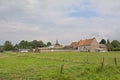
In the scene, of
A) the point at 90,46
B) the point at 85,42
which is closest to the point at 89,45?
the point at 90,46

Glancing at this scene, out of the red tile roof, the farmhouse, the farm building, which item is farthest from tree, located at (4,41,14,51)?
the farmhouse

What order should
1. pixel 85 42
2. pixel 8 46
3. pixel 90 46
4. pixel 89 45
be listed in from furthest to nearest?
pixel 8 46, pixel 85 42, pixel 89 45, pixel 90 46

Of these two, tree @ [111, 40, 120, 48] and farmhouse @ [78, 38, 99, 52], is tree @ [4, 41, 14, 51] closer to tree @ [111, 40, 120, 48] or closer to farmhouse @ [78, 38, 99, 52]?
farmhouse @ [78, 38, 99, 52]

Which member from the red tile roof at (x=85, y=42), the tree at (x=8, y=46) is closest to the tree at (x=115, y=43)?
the red tile roof at (x=85, y=42)

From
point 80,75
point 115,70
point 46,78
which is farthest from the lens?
point 115,70

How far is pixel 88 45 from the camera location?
141125mm

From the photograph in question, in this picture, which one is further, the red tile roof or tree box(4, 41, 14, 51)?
tree box(4, 41, 14, 51)

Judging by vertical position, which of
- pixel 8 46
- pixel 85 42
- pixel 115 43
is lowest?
pixel 8 46

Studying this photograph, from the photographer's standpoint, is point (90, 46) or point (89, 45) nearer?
point (90, 46)

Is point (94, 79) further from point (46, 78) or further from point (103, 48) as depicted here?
point (103, 48)

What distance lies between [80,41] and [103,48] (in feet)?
66.2

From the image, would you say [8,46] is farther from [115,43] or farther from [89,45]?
[115,43]

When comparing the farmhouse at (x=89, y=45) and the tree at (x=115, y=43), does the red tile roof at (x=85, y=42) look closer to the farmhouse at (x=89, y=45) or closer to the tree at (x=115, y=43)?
the farmhouse at (x=89, y=45)

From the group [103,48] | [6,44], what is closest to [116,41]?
[103,48]
